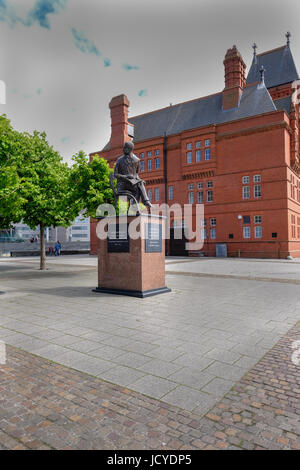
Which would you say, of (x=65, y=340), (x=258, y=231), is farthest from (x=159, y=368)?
(x=258, y=231)

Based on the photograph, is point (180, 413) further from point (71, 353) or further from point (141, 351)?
point (71, 353)

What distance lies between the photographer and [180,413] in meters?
2.94

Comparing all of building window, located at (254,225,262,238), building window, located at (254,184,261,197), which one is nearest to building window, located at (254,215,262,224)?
building window, located at (254,225,262,238)

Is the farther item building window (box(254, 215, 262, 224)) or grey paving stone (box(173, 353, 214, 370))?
building window (box(254, 215, 262, 224))

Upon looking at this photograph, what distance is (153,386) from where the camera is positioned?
3.49 meters

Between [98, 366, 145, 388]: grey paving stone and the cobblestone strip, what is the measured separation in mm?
130

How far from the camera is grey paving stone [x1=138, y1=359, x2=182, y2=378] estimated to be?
12.6 feet

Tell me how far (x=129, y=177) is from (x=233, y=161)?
1020 inches

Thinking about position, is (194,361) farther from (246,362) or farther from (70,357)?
(70,357)

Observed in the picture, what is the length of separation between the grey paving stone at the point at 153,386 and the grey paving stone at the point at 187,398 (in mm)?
86

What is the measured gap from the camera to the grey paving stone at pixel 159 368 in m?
3.84

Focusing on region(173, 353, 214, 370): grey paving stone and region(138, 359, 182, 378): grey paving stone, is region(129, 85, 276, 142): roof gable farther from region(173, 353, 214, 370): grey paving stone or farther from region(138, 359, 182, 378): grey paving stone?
region(138, 359, 182, 378): grey paving stone

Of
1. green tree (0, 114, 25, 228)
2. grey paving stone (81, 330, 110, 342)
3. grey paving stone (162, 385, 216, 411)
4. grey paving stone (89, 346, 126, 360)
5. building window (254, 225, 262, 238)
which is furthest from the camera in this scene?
building window (254, 225, 262, 238)

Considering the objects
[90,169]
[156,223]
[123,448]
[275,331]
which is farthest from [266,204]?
[123,448]
